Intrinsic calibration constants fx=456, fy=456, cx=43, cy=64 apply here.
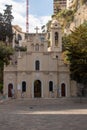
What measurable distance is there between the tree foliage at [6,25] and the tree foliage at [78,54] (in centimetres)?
5069

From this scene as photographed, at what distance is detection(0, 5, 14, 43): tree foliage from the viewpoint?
11494 cm

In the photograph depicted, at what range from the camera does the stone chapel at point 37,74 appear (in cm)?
7188

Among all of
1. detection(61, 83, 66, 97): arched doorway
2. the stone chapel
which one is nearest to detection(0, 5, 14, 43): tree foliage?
the stone chapel

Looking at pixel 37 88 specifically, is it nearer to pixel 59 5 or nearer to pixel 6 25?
pixel 6 25

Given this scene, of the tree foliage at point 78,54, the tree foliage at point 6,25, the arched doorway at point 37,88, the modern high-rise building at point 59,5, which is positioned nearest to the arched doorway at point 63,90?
the arched doorway at point 37,88

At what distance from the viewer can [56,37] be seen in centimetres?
7994

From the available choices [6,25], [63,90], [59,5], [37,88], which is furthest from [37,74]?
[59,5]

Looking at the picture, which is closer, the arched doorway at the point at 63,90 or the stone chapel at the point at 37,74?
the stone chapel at the point at 37,74

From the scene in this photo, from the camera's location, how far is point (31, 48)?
73.3 meters

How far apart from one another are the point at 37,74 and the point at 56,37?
1021 cm

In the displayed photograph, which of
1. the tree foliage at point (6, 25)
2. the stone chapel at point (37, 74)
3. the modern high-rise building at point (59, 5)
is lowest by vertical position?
the stone chapel at point (37, 74)

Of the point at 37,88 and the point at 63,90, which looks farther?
the point at 63,90

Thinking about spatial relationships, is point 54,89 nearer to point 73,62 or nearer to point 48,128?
point 73,62

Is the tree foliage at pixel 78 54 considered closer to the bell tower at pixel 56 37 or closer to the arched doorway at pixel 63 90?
the arched doorway at pixel 63 90
